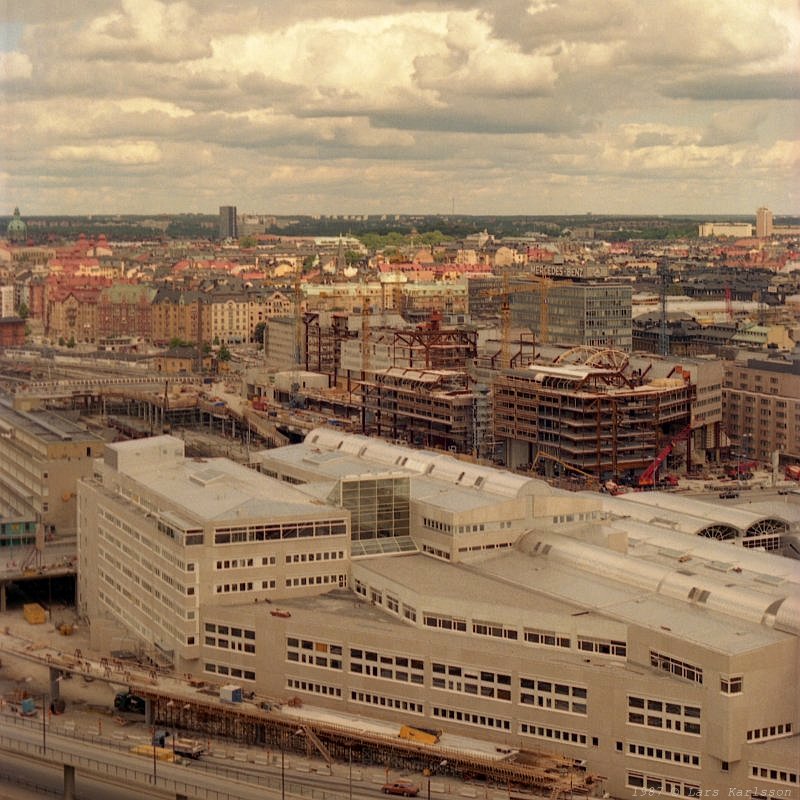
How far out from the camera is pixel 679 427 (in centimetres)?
3888

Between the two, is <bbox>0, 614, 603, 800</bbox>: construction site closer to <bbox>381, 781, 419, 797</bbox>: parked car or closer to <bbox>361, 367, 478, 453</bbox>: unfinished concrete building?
<bbox>381, 781, 419, 797</bbox>: parked car

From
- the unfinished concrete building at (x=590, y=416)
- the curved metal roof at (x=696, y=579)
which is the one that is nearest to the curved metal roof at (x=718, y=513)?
the curved metal roof at (x=696, y=579)

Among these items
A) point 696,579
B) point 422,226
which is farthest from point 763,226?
point 696,579

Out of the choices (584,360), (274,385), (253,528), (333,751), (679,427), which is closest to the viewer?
(333,751)

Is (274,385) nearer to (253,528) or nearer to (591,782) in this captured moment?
(253,528)

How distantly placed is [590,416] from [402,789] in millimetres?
20055

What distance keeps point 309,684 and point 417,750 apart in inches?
93.0

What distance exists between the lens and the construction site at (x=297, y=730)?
18156 millimetres

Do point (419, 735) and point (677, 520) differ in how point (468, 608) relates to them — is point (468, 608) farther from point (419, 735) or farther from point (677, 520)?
point (677, 520)

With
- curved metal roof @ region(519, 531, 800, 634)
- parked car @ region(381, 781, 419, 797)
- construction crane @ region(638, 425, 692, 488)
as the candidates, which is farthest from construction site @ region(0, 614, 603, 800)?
construction crane @ region(638, 425, 692, 488)

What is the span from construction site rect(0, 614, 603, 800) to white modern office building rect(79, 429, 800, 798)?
41 cm

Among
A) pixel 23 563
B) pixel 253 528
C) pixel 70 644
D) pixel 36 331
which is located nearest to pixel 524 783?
pixel 253 528

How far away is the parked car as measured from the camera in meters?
17.7

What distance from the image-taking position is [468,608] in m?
20.4
